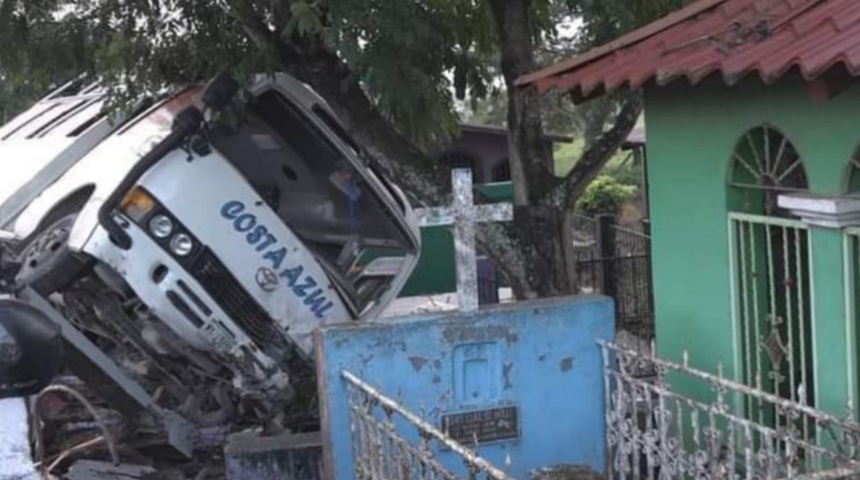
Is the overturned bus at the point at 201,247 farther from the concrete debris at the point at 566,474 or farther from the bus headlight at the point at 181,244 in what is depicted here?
the concrete debris at the point at 566,474

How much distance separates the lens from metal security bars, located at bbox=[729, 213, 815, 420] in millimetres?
6117

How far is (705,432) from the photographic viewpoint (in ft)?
19.1

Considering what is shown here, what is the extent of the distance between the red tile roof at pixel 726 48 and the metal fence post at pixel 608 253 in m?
6.57

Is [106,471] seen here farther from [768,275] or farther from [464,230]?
[768,275]

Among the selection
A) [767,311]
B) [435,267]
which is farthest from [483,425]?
[435,267]

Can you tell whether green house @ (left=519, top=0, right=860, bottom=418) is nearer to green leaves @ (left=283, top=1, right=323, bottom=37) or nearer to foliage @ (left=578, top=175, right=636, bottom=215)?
green leaves @ (left=283, top=1, right=323, bottom=37)

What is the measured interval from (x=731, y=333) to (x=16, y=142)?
7823 mm

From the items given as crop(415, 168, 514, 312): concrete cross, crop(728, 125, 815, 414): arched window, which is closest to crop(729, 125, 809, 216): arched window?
crop(728, 125, 815, 414): arched window

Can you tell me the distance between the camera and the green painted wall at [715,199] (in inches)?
214

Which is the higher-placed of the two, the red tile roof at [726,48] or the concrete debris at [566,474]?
the red tile roof at [726,48]

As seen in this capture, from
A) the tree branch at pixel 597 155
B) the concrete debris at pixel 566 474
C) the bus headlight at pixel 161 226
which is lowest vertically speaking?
the concrete debris at pixel 566 474

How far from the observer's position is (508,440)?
6410 millimetres

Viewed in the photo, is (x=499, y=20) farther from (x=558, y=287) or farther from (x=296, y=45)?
(x=558, y=287)

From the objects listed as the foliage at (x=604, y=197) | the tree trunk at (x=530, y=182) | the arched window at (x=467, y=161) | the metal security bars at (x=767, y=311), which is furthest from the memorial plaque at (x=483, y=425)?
the foliage at (x=604, y=197)
